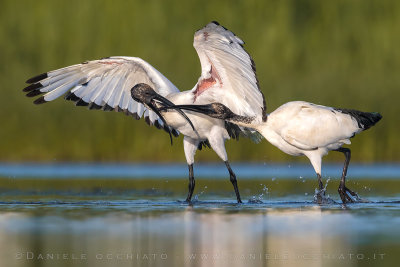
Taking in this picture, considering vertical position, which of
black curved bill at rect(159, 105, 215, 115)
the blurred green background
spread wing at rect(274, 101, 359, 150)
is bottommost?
spread wing at rect(274, 101, 359, 150)

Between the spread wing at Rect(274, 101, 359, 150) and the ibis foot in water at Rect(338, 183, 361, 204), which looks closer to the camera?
the spread wing at Rect(274, 101, 359, 150)

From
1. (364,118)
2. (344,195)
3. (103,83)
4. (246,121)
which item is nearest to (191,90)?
(246,121)

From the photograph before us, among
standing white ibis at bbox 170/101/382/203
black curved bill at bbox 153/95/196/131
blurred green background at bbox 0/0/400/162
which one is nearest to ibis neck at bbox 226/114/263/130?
standing white ibis at bbox 170/101/382/203

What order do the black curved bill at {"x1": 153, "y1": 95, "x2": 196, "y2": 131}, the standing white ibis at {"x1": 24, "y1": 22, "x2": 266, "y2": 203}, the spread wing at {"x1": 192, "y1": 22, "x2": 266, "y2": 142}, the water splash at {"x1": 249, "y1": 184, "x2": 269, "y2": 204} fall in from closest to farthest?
the spread wing at {"x1": 192, "y1": 22, "x2": 266, "y2": 142} → the standing white ibis at {"x1": 24, "y1": 22, "x2": 266, "y2": 203} → the black curved bill at {"x1": 153, "y1": 95, "x2": 196, "y2": 131} → the water splash at {"x1": 249, "y1": 184, "x2": 269, "y2": 204}

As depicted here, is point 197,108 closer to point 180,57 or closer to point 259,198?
point 259,198

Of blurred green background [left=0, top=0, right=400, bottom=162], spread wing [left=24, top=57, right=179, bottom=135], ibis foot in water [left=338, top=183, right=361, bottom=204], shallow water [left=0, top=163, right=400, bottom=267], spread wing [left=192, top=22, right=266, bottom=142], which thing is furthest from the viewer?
blurred green background [left=0, top=0, right=400, bottom=162]

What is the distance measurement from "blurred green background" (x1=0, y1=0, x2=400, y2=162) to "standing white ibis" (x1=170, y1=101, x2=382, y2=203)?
1117 centimetres

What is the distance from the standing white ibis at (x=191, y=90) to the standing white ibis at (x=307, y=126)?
0.31 m

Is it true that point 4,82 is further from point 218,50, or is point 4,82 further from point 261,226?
point 261,226

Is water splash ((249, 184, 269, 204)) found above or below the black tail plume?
below

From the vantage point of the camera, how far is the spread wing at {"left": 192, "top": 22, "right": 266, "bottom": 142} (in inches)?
565

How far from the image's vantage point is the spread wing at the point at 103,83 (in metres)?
16.3

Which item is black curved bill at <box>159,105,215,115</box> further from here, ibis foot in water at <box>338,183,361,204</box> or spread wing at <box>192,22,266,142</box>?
ibis foot in water at <box>338,183,361,204</box>

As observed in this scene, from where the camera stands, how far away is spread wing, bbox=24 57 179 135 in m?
16.3
